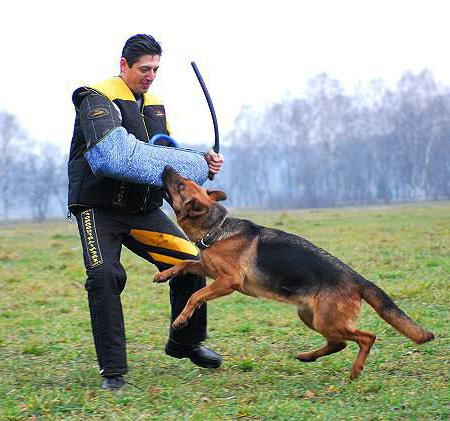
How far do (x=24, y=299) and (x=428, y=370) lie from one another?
712 cm

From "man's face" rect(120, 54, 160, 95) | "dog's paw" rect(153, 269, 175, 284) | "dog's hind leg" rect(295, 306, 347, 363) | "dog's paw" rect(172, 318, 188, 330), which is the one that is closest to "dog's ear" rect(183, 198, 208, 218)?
"dog's paw" rect(153, 269, 175, 284)

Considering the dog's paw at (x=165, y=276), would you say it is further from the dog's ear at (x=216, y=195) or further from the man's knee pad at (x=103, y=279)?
the dog's ear at (x=216, y=195)

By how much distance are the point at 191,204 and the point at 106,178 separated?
76 centimetres

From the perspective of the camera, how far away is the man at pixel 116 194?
5656 mm

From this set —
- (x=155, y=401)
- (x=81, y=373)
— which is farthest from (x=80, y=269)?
(x=155, y=401)

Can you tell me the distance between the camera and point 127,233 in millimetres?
6203

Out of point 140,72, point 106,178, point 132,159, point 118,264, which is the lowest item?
point 118,264

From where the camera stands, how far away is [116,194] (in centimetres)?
597

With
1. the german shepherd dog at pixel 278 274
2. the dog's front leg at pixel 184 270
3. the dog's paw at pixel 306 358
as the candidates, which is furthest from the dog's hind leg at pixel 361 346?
the dog's front leg at pixel 184 270

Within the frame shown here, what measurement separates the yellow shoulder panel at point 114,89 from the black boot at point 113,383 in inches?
86.4

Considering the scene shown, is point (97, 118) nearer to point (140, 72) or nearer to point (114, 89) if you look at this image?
point (114, 89)

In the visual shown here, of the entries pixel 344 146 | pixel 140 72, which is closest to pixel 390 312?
pixel 140 72

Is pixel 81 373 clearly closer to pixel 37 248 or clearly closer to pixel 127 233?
pixel 127 233

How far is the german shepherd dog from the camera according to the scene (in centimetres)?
599
